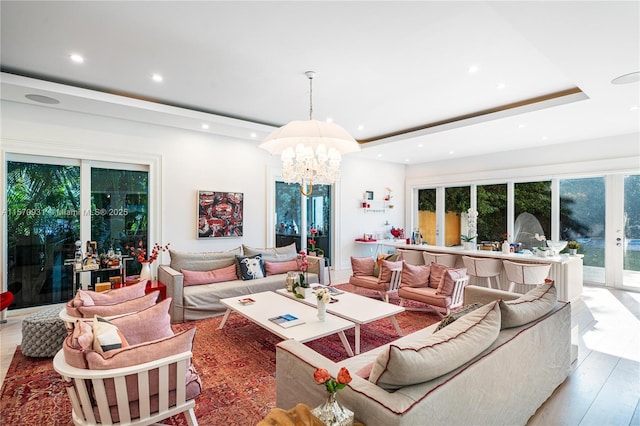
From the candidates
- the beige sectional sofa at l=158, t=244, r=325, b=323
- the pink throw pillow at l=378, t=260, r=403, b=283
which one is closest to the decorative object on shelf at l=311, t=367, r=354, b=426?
the beige sectional sofa at l=158, t=244, r=325, b=323

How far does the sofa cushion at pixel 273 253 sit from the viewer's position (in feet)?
17.9

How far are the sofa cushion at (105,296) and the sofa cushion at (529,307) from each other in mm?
2950

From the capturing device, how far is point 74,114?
464 centimetres

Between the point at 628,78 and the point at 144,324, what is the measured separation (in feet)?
16.0

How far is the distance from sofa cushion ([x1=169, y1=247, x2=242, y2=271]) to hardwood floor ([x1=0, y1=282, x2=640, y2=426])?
184 centimetres

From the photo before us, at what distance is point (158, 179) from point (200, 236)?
1.15 m

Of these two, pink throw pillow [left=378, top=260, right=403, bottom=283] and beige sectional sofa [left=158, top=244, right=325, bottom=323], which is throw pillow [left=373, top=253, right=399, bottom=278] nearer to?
pink throw pillow [left=378, top=260, right=403, bottom=283]

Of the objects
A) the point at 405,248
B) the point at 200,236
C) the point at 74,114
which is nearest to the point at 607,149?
the point at 405,248

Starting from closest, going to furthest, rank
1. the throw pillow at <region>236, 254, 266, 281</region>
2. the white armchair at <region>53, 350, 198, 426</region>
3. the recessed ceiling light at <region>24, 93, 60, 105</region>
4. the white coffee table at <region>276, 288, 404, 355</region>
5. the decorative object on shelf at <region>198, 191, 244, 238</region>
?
the white armchair at <region>53, 350, 198, 426</region>, the white coffee table at <region>276, 288, 404, 355</region>, the recessed ceiling light at <region>24, 93, 60, 105</region>, the throw pillow at <region>236, 254, 266, 281</region>, the decorative object on shelf at <region>198, 191, 244, 238</region>

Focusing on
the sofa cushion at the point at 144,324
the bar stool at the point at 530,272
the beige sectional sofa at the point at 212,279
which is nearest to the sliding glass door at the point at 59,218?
the beige sectional sofa at the point at 212,279

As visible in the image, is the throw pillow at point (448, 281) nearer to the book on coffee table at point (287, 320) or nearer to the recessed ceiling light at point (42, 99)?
the book on coffee table at point (287, 320)

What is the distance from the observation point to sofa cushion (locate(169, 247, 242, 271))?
4781 millimetres

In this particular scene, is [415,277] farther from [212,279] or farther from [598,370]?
[212,279]

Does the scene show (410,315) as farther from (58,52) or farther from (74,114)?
(74,114)
